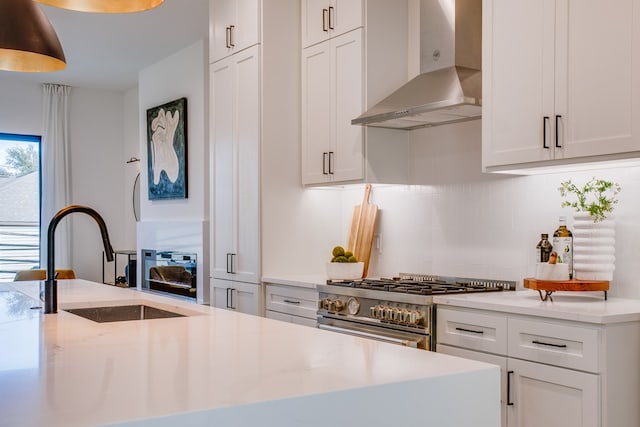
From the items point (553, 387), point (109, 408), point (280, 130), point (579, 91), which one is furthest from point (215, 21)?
point (109, 408)

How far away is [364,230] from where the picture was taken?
4285mm

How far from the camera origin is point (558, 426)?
2494mm

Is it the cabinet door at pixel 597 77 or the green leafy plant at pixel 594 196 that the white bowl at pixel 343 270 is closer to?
the green leafy plant at pixel 594 196

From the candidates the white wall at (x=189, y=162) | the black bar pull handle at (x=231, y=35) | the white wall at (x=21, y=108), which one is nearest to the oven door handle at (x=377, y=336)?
the black bar pull handle at (x=231, y=35)

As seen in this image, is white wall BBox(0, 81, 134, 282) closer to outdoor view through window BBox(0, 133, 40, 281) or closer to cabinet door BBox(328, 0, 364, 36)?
outdoor view through window BBox(0, 133, 40, 281)

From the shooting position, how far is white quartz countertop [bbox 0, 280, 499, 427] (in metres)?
1.13

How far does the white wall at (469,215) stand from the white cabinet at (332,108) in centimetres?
39

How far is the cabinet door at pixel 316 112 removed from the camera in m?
4.11

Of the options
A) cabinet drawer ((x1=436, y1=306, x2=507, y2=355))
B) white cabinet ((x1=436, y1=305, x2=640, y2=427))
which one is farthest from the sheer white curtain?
white cabinet ((x1=436, y1=305, x2=640, y2=427))

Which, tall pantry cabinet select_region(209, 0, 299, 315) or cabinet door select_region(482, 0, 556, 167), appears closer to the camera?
cabinet door select_region(482, 0, 556, 167)

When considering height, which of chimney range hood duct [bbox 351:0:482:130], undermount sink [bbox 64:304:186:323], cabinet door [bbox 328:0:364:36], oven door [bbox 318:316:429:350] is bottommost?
oven door [bbox 318:316:429:350]

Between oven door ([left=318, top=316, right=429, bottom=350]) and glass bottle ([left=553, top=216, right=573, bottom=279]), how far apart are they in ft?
2.22

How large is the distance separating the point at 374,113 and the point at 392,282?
0.90 m

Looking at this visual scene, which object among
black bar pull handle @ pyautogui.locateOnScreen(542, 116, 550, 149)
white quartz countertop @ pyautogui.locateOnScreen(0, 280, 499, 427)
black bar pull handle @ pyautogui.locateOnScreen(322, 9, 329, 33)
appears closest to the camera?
white quartz countertop @ pyautogui.locateOnScreen(0, 280, 499, 427)
